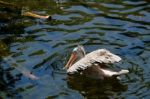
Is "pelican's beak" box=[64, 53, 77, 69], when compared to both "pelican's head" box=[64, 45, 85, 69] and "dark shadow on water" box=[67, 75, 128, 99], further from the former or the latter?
"dark shadow on water" box=[67, 75, 128, 99]

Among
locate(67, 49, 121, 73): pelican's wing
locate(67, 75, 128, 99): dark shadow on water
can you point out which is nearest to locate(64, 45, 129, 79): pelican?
locate(67, 49, 121, 73): pelican's wing

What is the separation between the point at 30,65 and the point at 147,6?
438 cm

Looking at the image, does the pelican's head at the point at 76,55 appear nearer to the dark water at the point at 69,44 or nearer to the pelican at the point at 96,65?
the pelican at the point at 96,65

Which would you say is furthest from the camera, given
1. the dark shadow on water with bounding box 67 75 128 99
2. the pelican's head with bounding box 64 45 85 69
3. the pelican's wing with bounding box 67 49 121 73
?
the pelican's head with bounding box 64 45 85 69

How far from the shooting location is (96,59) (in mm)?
9039

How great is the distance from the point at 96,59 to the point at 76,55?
3.13ft

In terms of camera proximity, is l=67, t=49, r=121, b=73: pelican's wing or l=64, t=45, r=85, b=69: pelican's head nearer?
l=67, t=49, r=121, b=73: pelican's wing

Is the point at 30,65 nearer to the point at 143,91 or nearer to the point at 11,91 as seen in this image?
the point at 11,91

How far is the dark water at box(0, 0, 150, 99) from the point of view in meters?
8.80

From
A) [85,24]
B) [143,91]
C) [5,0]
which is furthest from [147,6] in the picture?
[143,91]

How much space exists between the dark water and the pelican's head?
0.47 ft

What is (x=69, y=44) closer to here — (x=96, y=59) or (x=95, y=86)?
(x=96, y=59)

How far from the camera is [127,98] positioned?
330 inches

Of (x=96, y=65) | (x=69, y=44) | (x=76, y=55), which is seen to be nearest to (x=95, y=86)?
(x=96, y=65)
